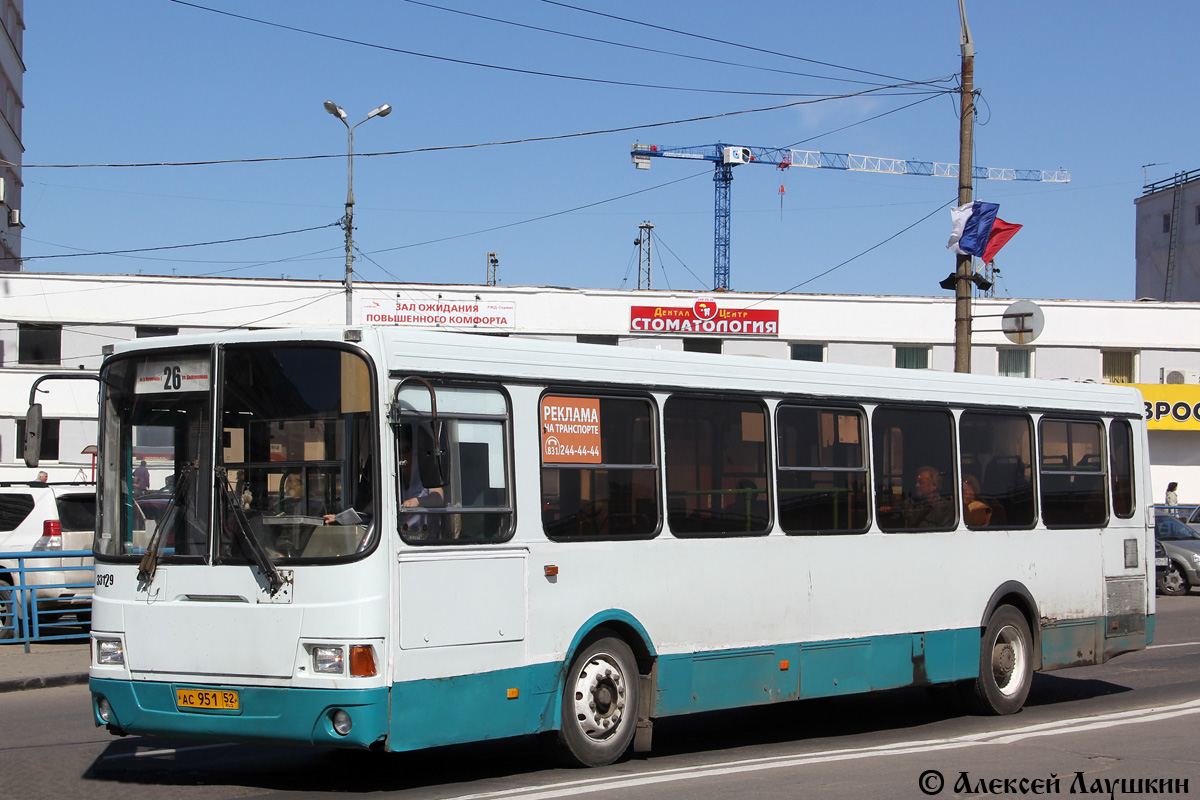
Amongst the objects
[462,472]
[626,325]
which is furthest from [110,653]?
[626,325]

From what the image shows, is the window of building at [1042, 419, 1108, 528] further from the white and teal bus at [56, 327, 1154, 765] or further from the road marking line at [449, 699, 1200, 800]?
the road marking line at [449, 699, 1200, 800]

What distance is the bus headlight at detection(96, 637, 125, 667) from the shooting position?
7.83 meters

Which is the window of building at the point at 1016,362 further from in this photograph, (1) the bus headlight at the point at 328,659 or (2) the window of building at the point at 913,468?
(1) the bus headlight at the point at 328,659

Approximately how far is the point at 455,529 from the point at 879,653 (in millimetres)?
4308

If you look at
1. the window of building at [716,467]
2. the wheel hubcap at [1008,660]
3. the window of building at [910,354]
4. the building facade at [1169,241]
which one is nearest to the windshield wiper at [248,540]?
the window of building at [716,467]

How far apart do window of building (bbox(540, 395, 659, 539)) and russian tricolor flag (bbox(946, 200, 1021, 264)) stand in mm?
11830

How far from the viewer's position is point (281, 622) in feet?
24.0

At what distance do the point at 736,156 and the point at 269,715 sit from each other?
89.8m

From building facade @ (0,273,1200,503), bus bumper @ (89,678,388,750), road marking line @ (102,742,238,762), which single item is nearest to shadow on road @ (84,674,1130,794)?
road marking line @ (102,742,238,762)

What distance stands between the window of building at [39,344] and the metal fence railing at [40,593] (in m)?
23.1

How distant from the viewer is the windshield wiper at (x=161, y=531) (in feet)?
25.5

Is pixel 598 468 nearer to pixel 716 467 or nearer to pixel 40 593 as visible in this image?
pixel 716 467

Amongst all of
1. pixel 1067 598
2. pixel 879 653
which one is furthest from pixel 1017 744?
pixel 1067 598

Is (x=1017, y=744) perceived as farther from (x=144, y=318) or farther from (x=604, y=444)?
(x=144, y=318)
